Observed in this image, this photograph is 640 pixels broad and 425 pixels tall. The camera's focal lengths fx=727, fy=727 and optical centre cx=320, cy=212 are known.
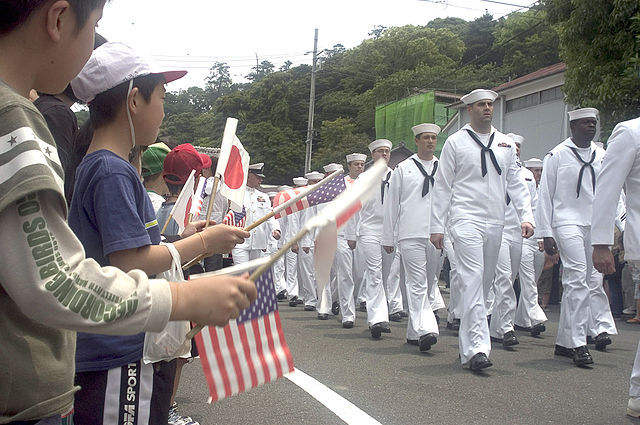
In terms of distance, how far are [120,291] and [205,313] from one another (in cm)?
19

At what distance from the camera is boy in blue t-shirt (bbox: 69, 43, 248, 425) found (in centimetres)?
224

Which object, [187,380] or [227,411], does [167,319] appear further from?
[187,380]

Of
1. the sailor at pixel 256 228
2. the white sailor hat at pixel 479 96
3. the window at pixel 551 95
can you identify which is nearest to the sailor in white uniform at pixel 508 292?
the white sailor hat at pixel 479 96

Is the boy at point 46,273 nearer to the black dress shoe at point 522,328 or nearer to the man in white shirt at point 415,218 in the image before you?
the man in white shirt at point 415,218

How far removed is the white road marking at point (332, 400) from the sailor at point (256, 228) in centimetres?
632

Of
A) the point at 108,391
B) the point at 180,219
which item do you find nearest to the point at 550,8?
the point at 180,219

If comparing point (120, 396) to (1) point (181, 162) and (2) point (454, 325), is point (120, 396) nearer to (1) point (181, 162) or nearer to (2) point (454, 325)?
(1) point (181, 162)

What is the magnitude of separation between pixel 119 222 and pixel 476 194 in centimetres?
538

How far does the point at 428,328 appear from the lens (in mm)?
7578

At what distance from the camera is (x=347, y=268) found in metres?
10.7

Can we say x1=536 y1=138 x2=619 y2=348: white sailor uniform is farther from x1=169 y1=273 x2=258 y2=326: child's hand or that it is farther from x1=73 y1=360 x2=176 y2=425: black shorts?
A: x1=169 y1=273 x2=258 y2=326: child's hand

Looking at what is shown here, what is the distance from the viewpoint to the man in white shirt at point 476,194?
6879 millimetres

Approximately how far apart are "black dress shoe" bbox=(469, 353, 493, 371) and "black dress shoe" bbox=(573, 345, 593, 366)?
987mm

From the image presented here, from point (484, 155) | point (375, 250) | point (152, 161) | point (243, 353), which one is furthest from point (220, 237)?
point (375, 250)
